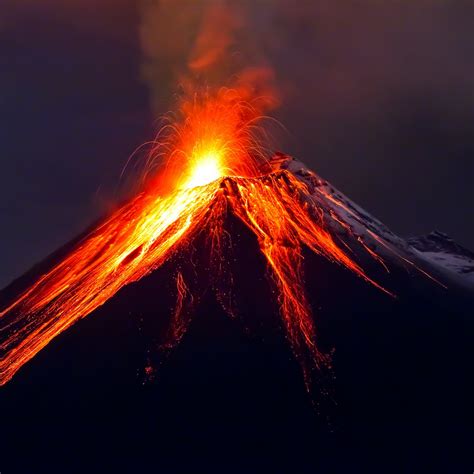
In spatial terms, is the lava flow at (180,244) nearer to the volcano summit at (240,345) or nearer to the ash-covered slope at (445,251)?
the volcano summit at (240,345)

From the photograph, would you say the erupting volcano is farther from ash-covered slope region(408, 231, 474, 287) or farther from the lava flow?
ash-covered slope region(408, 231, 474, 287)

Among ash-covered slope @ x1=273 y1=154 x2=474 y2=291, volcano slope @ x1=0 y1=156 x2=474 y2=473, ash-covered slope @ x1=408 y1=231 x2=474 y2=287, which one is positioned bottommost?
volcano slope @ x1=0 y1=156 x2=474 y2=473

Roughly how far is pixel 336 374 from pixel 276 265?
8.24 meters

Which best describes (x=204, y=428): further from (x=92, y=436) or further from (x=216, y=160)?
(x=216, y=160)

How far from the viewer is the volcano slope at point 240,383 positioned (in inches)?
1057

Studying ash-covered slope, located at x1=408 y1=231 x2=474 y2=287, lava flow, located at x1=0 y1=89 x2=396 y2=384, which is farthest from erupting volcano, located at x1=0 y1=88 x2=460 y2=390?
ash-covered slope, located at x1=408 y1=231 x2=474 y2=287

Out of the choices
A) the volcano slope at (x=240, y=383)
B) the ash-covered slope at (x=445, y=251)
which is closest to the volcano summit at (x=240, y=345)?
the volcano slope at (x=240, y=383)

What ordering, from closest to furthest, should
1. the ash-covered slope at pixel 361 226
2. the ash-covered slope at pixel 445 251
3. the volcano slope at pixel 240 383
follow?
the volcano slope at pixel 240 383 → the ash-covered slope at pixel 361 226 → the ash-covered slope at pixel 445 251

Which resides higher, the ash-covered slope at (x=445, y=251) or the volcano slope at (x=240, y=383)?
the ash-covered slope at (x=445, y=251)

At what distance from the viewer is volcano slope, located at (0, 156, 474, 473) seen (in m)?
26.9

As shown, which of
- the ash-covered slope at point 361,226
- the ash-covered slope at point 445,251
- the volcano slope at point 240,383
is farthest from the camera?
the ash-covered slope at point 445,251

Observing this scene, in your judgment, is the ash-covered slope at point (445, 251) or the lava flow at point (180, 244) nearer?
the lava flow at point (180, 244)

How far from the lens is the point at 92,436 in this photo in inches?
1089

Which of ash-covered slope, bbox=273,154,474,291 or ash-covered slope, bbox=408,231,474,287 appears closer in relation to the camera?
ash-covered slope, bbox=273,154,474,291
